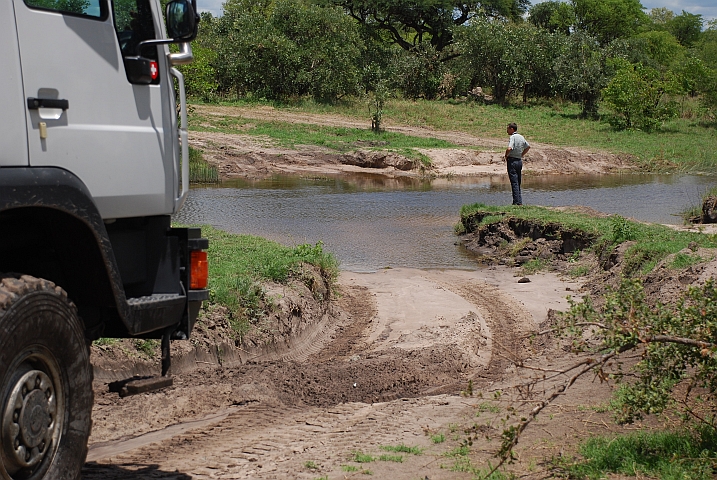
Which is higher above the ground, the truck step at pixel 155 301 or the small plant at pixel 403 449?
the truck step at pixel 155 301

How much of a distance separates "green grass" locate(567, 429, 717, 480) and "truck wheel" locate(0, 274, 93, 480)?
253 centimetres

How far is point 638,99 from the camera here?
127 feet

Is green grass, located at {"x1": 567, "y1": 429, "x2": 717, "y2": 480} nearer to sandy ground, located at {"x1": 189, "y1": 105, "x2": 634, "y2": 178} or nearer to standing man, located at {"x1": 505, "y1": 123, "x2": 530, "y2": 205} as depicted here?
standing man, located at {"x1": 505, "y1": 123, "x2": 530, "y2": 205}

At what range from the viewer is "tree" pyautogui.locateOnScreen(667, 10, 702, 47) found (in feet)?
269

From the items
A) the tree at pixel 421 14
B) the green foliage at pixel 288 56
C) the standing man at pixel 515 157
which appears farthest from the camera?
the tree at pixel 421 14

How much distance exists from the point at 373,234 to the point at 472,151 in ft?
51.4

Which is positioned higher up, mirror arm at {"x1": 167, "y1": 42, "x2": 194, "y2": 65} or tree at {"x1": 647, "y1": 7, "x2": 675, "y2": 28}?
tree at {"x1": 647, "y1": 7, "x2": 675, "y2": 28}

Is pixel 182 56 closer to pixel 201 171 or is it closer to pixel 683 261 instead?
pixel 683 261

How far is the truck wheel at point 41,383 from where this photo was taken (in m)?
3.44

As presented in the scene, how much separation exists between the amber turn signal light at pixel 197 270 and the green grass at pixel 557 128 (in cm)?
3074

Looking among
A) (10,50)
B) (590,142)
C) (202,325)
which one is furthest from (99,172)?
(590,142)

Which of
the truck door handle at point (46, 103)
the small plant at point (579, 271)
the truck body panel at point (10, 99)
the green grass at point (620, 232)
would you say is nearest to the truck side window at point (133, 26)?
the truck door handle at point (46, 103)

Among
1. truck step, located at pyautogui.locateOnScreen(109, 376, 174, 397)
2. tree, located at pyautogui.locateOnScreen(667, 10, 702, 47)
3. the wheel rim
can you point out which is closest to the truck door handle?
the wheel rim

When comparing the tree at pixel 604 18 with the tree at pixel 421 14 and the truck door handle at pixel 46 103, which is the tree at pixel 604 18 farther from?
the truck door handle at pixel 46 103
